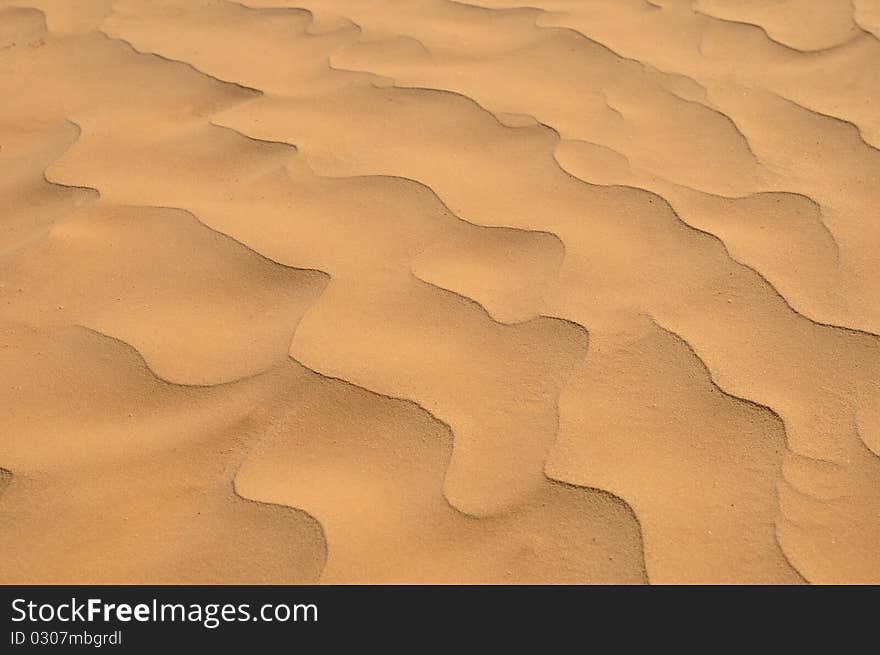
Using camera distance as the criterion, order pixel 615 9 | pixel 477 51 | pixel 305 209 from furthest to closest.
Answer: pixel 615 9 → pixel 477 51 → pixel 305 209

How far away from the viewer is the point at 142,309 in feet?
5.58

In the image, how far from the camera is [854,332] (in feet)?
5.29

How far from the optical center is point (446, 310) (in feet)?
5.48

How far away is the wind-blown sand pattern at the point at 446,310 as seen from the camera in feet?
4.45

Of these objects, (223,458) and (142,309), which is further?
(142,309)

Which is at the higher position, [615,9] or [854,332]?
[615,9]

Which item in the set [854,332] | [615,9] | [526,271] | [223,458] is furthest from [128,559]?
[615,9]

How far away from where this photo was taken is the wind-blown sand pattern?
136 cm

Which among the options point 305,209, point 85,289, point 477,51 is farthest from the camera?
point 477,51
